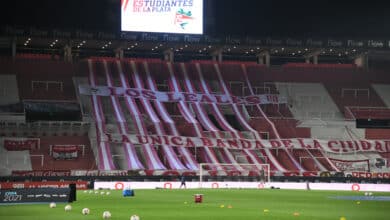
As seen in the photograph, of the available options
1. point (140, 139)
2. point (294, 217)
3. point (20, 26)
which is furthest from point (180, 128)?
point (294, 217)

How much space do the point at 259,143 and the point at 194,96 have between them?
33.0 ft

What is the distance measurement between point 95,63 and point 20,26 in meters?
8.99

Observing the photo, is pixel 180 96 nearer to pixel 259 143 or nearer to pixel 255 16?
pixel 259 143

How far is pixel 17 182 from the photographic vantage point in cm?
5191

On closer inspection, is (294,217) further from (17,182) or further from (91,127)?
(91,127)

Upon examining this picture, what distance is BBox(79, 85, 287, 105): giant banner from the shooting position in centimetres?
7188

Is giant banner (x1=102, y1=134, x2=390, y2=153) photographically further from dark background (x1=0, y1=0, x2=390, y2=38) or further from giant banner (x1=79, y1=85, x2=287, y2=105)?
dark background (x1=0, y1=0, x2=390, y2=38)

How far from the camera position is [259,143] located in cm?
6781

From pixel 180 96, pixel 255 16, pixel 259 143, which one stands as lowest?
pixel 259 143

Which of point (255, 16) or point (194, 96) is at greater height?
point (255, 16)

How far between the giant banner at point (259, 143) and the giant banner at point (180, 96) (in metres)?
7.82

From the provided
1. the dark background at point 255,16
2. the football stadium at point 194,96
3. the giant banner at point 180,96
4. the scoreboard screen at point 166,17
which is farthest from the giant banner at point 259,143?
the dark background at point 255,16

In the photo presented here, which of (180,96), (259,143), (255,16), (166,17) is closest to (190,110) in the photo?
(180,96)

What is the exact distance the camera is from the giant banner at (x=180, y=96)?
2830 inches
